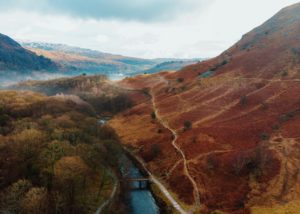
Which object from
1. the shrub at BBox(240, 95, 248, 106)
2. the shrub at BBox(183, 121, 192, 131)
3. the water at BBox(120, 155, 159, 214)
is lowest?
the water at BBox(120, 155, 159, 214)

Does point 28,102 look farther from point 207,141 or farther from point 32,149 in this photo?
point 207,141

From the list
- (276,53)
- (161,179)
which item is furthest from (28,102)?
(276,53)

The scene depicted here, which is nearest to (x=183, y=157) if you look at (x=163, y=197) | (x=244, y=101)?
(x=163, y=197)

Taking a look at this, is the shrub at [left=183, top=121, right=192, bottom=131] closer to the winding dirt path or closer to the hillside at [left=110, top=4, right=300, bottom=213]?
the hillside at [left=110, top=4, right=300, bottom=213]

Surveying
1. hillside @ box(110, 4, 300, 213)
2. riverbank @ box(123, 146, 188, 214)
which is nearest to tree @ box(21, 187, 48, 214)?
riverbank @ box(123, 146, 188, 214)

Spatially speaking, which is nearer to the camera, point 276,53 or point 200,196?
point 200,196

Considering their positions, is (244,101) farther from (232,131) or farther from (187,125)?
(187,125)

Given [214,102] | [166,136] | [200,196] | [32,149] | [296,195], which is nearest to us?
[32,149]
